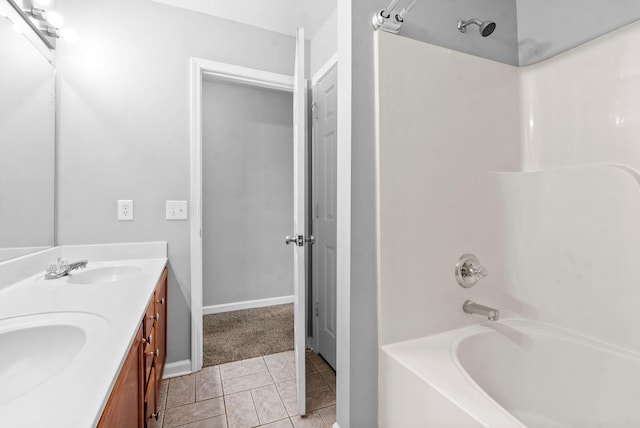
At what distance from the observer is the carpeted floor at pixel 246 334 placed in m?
2.24

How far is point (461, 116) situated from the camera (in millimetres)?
1331

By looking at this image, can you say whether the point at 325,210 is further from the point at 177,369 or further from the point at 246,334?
the point at 177,369

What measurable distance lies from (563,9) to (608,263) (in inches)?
45.5

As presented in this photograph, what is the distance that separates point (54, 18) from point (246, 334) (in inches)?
97.3

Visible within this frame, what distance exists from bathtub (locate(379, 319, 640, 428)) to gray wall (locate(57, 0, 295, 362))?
1.54 metres

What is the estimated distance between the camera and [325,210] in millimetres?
2137

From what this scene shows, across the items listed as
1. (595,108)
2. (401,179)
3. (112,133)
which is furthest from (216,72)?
(595,108)

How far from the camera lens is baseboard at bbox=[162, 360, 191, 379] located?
1940 mm

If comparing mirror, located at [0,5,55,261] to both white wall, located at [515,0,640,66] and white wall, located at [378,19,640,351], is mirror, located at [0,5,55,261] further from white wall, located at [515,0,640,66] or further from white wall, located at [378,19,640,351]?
white wall, located at [515,0,640,66]

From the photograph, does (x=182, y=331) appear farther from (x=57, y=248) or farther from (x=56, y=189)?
(x=56, y=189)

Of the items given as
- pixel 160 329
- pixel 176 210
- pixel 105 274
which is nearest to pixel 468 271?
pixel 160 329

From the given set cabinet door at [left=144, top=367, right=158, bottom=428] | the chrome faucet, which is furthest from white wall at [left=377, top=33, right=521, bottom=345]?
the chrome faucet

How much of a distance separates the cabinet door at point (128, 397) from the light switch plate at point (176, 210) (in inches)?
44.8

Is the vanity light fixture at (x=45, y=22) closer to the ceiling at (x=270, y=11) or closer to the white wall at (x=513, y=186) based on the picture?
the ceiling at (x=270, y=11)
